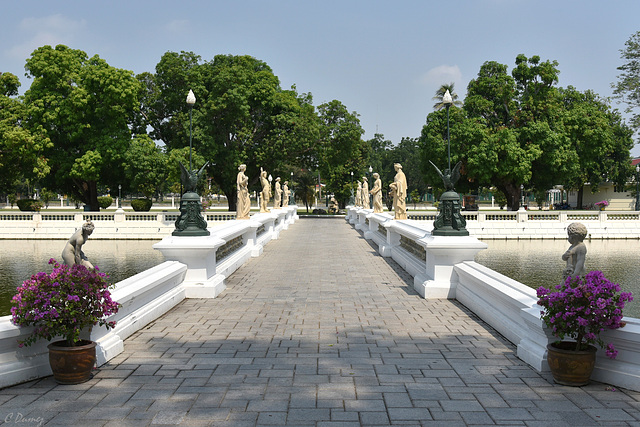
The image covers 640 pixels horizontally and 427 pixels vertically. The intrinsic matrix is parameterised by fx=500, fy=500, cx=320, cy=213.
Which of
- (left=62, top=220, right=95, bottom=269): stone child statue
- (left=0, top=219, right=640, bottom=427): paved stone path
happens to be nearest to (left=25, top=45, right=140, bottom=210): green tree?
(left=0, top=219, right=640, bottom=427): paved stone path

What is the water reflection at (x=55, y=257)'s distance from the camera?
1395 cm

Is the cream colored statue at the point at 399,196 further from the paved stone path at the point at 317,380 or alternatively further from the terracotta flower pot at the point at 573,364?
the terracotta flower pot at the point at 573,364

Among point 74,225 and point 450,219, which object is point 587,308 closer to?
point 450,219

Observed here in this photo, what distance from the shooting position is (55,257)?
63.3ft

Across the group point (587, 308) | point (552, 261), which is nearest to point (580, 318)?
point (587, 308)

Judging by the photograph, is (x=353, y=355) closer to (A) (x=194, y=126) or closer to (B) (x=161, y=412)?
(B) (x=161, y=412)

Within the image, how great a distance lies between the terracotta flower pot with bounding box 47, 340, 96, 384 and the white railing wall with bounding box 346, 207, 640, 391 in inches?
167

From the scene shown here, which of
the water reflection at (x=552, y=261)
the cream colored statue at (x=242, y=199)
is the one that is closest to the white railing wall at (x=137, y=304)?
the cream colored statue at (x=242, y=199)

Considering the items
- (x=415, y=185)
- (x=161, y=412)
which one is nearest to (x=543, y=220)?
(x=161, y=412)

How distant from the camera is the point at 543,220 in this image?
27.8 m

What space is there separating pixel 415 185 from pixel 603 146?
52.1m

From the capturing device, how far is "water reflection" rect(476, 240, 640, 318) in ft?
43.2

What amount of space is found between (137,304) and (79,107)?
2900cm

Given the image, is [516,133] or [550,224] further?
[516,133]
